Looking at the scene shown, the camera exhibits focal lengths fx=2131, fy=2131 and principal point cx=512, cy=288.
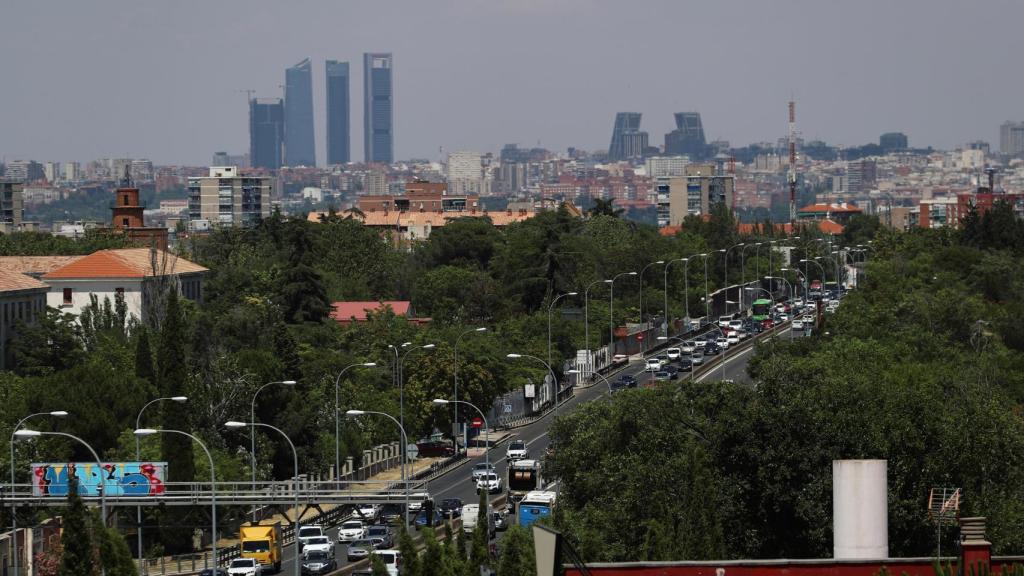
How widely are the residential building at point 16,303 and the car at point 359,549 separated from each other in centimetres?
4197

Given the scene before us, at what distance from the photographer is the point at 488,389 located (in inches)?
3565

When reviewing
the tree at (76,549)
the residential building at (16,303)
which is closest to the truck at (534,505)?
the tree at (76,549)

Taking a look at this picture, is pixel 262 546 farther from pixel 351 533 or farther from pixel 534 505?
pixel 534 505

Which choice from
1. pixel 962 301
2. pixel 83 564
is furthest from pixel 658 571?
pixel 962 301

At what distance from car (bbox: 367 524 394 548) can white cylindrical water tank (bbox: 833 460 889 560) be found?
1213 inches

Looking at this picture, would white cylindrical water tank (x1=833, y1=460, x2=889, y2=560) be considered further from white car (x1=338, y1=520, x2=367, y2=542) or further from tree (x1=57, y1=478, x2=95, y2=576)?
white car (x1=338, y1=520, x2=367, y2=542)

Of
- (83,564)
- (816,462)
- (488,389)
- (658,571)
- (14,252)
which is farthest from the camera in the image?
(14,252)

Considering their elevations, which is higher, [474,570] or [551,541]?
[551,541]

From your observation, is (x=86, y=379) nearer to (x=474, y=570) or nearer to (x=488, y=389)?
(x=488, y=389)

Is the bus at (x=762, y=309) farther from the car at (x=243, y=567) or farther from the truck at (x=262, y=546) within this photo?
the car at (x=243, y=567)

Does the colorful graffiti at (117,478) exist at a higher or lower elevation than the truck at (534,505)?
higher

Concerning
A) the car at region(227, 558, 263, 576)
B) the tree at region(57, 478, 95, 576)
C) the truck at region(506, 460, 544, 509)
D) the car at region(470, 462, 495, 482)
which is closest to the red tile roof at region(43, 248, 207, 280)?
the car at region(470, 462, 495, 482)

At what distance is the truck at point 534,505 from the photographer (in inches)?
2512

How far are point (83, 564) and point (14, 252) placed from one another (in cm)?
11226
